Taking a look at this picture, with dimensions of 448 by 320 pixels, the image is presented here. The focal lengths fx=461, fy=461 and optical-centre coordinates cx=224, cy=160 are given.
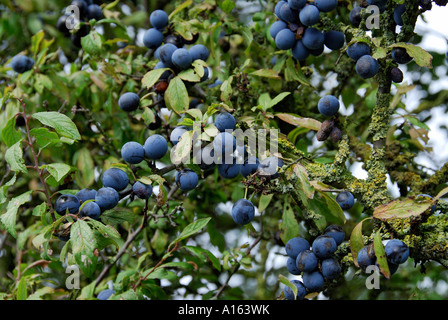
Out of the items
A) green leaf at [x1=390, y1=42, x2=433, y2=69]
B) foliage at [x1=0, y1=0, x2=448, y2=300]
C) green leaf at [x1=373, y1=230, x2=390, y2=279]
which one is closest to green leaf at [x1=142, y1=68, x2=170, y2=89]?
foliage at [x1=0, y1=0, x2=448, y2=300]

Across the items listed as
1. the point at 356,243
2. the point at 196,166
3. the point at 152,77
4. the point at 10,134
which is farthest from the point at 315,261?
the point at 10,134

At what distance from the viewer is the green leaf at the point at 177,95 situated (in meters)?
1.67

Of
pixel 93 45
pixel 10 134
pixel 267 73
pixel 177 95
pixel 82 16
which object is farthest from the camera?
pixel 82 16

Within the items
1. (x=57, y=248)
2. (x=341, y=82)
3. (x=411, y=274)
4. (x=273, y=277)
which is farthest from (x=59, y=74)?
(x=411, y=274)

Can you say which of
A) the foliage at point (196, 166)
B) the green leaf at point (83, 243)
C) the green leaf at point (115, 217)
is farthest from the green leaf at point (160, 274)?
the green leaf at point (83, 243)

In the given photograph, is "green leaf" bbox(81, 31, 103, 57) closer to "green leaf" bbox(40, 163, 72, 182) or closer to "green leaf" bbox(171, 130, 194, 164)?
"green leaf" bbox(40, 163, 72, 182)

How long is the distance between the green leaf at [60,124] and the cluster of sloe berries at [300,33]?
2.61 ft

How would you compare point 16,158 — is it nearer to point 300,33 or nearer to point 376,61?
point 300,33

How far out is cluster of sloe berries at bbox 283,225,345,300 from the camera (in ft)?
4.66

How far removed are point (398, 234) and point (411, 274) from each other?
152 cm

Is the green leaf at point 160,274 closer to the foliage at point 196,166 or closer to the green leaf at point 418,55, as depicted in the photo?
the foliage at point 196,166

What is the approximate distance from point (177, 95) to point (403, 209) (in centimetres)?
87

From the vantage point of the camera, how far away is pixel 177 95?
1.69 metres

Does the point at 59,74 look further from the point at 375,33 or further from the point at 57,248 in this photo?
the point at 375,33
